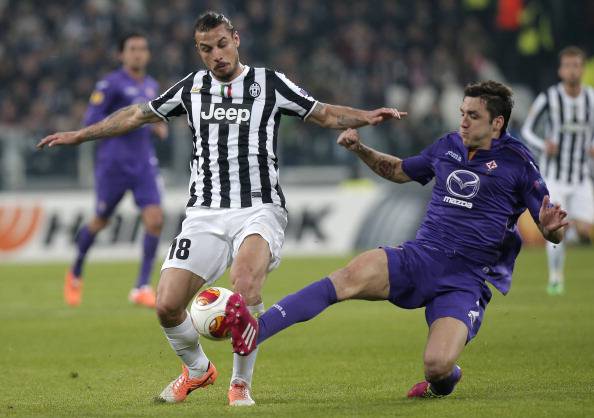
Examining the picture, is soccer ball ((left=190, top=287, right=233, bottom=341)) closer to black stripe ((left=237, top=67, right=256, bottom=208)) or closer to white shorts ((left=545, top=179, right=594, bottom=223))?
black stripe ((left=237, top=67, right=256, bottom=208))

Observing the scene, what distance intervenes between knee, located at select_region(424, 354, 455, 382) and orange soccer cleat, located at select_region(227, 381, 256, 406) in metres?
0.98

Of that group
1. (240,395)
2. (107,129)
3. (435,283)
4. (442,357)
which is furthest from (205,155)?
(442,357)

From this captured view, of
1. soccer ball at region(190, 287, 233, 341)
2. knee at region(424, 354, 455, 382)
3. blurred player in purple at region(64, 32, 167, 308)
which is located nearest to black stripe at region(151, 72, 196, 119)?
soccer ball at region(190, 287, 233, 341)

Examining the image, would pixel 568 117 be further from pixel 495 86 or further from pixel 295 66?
pixel 295 66

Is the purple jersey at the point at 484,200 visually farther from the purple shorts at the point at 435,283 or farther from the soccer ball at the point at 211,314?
the soccer ball at the point at 211,314

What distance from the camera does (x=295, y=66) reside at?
23.9 m

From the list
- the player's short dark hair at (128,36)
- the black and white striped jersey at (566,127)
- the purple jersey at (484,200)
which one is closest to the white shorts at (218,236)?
the purple jersey at (484,200)

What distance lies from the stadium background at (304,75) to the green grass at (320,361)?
4.90m

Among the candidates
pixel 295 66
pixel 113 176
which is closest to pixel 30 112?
pixel 295 66

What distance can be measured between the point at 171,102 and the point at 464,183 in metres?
1.82

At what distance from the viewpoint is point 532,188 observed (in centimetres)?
684

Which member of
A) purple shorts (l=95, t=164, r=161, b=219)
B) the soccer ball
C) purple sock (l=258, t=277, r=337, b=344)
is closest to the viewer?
the soccer ball

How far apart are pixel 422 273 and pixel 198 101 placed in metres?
1.67

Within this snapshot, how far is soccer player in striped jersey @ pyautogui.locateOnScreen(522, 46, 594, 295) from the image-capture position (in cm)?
1301
